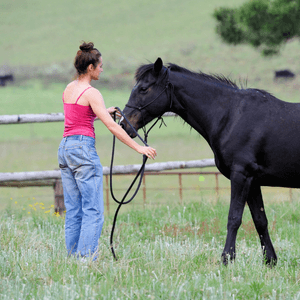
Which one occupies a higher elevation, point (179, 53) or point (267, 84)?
point (179, 53)

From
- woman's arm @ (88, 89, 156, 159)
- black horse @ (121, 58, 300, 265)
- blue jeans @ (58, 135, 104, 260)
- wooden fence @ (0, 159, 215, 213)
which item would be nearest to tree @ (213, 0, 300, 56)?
wooden fence @ (0, 159, 215, 213)

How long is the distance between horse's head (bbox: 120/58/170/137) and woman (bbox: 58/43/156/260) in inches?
14.0

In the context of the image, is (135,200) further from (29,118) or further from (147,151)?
(147,151)

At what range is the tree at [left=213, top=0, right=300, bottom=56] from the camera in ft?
86.6

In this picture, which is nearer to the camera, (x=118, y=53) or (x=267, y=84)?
(x=267, y=84)

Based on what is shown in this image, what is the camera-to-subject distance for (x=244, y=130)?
3.60 meters

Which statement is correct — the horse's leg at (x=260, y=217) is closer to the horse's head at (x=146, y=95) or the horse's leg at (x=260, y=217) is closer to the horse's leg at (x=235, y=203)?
the horse's leg at (x=235, y=203)

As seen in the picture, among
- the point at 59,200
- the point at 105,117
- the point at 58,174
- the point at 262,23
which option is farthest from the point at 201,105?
the point at 262,23

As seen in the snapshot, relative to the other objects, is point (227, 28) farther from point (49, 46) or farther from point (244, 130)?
point (49, 46)

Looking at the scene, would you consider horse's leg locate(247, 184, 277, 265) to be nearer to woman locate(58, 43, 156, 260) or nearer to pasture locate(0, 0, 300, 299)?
pasture locate(0, 0, 300, 299)

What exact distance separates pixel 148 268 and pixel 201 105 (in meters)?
1.63

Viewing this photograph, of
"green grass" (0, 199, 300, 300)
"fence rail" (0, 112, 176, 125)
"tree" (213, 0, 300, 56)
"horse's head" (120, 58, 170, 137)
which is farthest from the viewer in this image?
"tree" (213, 0, 300, 56)

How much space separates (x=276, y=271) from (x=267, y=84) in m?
43.7

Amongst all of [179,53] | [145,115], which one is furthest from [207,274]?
[179,53]
